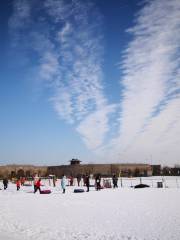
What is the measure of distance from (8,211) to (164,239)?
8943 millimetres

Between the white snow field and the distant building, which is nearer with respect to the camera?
the white snow field

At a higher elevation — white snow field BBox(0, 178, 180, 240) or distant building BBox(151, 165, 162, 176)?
distant building BBox(151, 165, 162, 176)

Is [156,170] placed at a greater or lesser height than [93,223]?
greater

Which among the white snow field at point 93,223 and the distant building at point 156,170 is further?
the distant building at point 156,170

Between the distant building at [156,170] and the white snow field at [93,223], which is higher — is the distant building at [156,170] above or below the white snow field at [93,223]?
above

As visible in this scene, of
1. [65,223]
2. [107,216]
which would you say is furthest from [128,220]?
[65,223]

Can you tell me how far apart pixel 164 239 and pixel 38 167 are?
336 ft

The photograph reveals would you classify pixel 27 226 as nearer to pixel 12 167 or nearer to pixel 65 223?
pixel 65 223

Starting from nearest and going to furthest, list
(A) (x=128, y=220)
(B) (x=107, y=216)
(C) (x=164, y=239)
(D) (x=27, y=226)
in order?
1. (C) (x=164, y=239)
2. (D) (x=27, y=226)
3. (A) (x=128, y=220)
4. (B) (x=107, y=216)

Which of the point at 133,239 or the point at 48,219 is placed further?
the point at 48,219

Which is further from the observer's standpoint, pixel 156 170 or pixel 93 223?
pixel 156 170

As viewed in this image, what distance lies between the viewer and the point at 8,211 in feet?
53.0

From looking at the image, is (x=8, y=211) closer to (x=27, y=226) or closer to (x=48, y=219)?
(x=48, y=219)

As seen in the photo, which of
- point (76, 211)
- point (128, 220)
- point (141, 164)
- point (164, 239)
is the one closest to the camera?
point (164, 239)
